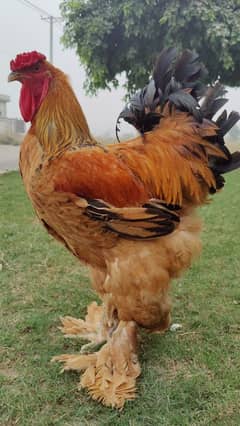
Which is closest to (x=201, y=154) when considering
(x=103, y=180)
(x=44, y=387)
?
(x=103, y=180)

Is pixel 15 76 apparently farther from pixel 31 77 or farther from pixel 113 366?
pixel 113 366

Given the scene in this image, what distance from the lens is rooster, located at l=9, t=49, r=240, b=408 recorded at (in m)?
2.03

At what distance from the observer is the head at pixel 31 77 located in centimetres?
204

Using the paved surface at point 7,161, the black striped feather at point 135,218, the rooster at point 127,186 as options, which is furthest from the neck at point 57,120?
the paved surface at point 7,161

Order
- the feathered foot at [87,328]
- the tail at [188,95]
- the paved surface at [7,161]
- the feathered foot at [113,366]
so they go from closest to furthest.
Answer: the feathered foot at [113,366] < the tail at [188,95] < the feathered foot at [87,328] < the paved surface at [7,161]

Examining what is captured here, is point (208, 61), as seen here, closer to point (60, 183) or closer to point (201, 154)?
point (201, 154)

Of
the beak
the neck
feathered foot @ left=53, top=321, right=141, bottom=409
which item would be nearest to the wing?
the neck

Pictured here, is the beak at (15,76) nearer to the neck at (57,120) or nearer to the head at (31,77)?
the head at (31,77)

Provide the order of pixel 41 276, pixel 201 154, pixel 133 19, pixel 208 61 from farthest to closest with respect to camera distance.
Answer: pixel 208 61, pixel 133 19, pixel 41 276, pixel 201 154

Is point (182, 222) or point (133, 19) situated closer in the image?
point (182, 222)

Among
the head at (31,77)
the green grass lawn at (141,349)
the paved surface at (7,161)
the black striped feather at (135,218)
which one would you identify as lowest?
the paved surface at (7,161)

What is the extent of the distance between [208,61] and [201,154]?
8072 millimetres

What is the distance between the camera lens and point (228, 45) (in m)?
8.95

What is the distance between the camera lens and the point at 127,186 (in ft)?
6.86
